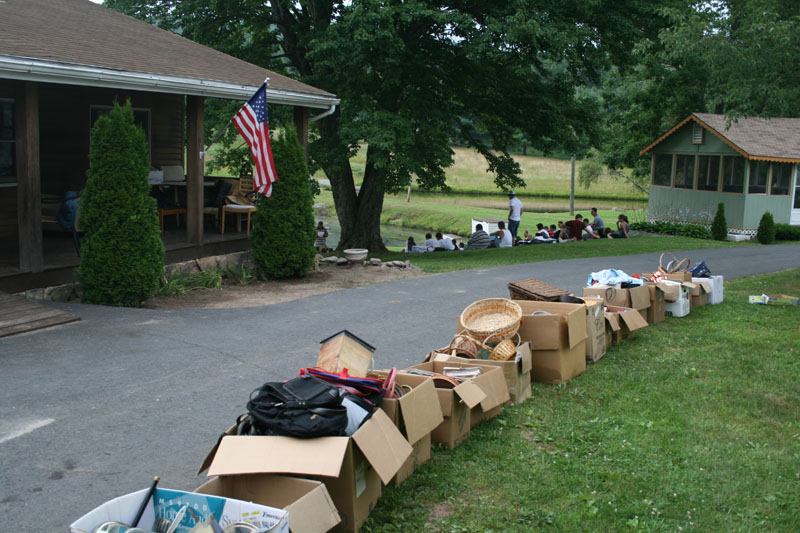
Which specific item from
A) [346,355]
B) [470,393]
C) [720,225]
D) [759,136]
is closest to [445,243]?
→ [720,225]

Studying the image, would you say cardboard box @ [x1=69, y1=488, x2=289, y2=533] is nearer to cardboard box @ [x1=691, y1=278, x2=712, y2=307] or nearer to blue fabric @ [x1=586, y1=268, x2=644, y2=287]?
blue fabric @ [x1=586, y1=268, x2=644, y2=287]

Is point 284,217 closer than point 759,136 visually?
Yes

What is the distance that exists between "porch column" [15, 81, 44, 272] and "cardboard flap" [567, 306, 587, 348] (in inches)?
286

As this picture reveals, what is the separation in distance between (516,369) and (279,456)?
10.1ft

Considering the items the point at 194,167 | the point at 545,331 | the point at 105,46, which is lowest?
the point at 545,331

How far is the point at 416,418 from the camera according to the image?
521cm

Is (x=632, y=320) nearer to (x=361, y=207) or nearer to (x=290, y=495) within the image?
(x=290, y=495)

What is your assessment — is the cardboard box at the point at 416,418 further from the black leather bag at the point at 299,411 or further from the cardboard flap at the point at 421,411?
the black leather bag at the point at 299,411

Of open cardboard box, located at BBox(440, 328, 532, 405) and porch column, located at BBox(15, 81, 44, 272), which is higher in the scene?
porch column, located at BBox(15, 81, 44, 272)

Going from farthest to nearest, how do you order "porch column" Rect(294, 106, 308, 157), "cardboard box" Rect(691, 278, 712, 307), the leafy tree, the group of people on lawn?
the group of people on lawn, the leafy tree, "porch column" Rect(294, 106, 308, 157), "cardboard box" Rect(691, 278, 712, 307)

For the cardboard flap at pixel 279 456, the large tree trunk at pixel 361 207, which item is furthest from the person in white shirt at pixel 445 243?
the cardboard flap at pixel 279 456

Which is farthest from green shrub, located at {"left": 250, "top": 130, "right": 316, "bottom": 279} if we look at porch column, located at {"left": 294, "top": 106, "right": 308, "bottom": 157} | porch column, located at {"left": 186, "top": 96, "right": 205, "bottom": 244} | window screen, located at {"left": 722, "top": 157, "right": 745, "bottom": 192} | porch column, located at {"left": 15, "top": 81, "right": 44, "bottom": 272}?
window screen, located at {"left": 722, "top": 157, "right": 745, "bottom": 192}

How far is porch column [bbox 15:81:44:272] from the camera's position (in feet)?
33.1

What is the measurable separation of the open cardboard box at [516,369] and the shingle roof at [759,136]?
966 inches
